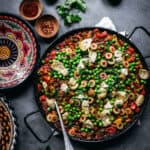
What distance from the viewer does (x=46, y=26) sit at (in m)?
4.07

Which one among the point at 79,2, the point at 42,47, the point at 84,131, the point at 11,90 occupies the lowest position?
the point at 84,131

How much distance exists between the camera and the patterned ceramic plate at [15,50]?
4.01m

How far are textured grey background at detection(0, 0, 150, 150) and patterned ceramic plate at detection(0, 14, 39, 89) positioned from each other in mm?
94

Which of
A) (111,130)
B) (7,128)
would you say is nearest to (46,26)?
(7,128)

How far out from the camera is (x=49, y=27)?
13.4ft

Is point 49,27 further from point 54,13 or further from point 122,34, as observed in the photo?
point 122,34

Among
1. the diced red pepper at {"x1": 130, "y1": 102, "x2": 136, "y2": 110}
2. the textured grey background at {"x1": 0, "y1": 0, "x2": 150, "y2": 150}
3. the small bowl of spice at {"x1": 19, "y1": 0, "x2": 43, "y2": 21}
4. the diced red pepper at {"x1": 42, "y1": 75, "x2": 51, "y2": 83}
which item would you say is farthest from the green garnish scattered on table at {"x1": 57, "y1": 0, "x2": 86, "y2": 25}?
the diced red pepper at {"x1": 130, "y1": 102, "x2": 136, "y2": 110}

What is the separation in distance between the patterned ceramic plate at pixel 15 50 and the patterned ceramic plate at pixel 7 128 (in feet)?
0.59

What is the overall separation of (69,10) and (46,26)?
219 mm

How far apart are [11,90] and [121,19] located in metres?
0.95

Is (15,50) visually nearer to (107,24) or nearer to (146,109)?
(107,24)

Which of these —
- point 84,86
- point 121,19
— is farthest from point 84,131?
point 121,19

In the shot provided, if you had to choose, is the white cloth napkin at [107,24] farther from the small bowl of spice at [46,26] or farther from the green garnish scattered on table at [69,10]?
the small bowl of spice at [46,26]

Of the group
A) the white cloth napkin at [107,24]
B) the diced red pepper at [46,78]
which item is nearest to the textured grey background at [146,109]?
the white cloth napkin at [107,24]
